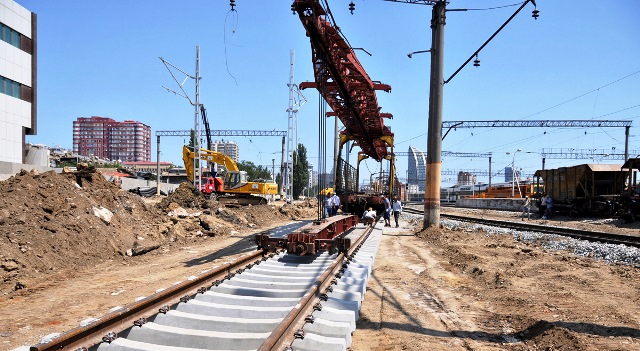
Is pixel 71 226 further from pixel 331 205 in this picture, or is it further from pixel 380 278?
pixel 331 205

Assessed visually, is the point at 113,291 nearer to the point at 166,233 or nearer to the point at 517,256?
the point at 166,233

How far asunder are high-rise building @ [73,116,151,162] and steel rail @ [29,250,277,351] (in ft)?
652

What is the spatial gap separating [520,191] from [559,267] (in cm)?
4387

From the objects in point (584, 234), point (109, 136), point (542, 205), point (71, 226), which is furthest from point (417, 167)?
point (109, 136)

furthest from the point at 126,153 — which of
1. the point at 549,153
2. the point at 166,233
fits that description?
the point at 166,233

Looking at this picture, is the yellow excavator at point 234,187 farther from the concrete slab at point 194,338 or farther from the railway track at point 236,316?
the concrete slab at point 194,338

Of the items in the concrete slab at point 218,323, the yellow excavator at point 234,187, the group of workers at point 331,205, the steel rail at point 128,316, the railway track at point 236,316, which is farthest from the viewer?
the yellow excavator at point 234,187

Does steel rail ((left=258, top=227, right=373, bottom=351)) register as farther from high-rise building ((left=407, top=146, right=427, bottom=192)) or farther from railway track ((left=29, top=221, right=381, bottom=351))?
high-rise building ((left=407, top=146, right=427, bottom=192))

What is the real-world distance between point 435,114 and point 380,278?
10080mm

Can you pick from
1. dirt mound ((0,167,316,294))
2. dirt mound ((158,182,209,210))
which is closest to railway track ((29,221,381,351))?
dirt mound ((0,167,316,294))

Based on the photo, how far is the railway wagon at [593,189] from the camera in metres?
23.9

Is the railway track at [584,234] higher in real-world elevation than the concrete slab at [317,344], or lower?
lower

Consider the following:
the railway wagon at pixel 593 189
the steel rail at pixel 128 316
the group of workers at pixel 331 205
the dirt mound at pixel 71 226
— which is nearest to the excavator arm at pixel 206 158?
the dirt mound at pixel 71 226

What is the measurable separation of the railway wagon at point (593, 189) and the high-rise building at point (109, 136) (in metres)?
187
